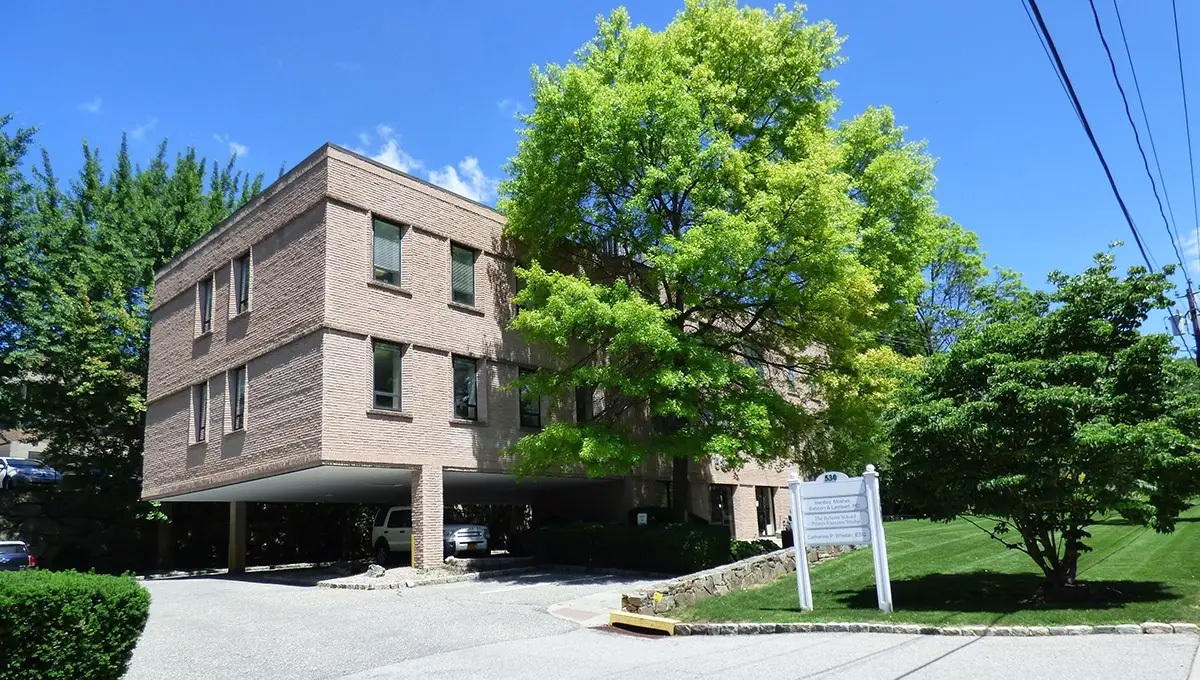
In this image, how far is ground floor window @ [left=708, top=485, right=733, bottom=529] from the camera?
109 ft

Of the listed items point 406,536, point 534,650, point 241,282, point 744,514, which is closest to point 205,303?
point 241,282

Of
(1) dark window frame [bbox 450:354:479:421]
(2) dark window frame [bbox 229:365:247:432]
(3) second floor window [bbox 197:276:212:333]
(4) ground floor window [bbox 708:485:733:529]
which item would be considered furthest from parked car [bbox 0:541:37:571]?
(4) ground floor window [bbox 708:485:733:529]

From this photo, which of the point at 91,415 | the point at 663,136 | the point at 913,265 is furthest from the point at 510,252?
the point at 91,415

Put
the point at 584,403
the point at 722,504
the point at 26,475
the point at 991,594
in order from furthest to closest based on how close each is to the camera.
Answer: the point at 722,504 < the point at 26,475 < the point at 584,403 < the point at 991,594

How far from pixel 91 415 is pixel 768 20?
27683mm

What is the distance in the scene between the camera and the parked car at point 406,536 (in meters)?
25.1

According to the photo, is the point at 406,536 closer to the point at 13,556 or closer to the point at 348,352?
the point at 348,352

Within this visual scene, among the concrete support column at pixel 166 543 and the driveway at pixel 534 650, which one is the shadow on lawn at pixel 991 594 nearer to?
the driveway at pixel 534 650

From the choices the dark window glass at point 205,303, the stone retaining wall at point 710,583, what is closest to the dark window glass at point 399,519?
the dark window glass at point 205,303

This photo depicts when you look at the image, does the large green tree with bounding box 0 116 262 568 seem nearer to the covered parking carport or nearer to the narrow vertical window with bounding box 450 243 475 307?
the covered parking carport

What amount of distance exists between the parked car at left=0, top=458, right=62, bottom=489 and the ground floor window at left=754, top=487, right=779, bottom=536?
27.0 m

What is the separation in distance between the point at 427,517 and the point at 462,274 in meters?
6.64

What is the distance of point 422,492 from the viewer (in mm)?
21438

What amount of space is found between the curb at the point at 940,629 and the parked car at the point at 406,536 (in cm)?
1372
